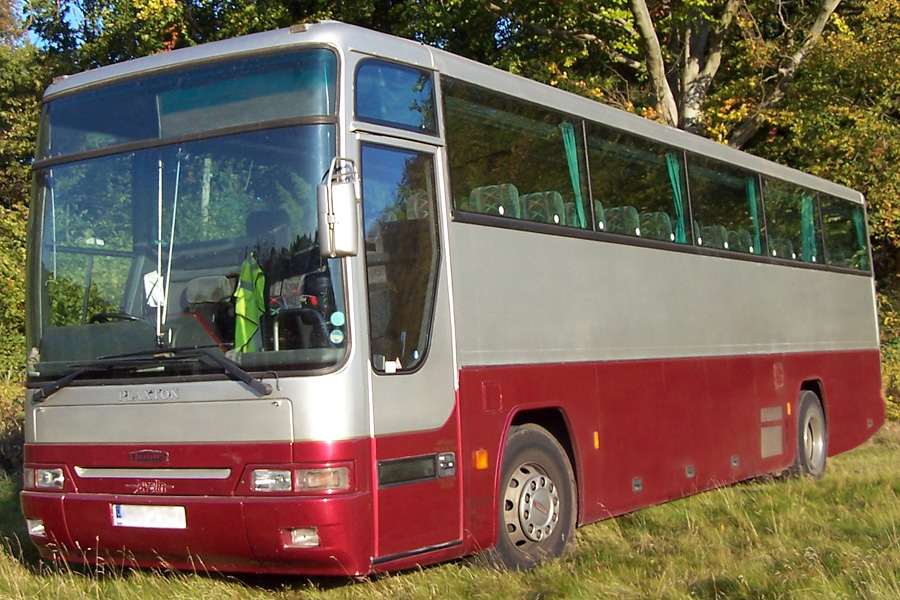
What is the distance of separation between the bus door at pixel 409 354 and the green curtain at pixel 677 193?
4.13m

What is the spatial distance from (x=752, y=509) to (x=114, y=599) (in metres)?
5.88

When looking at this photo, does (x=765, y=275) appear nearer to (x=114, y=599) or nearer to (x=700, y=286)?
(x=700, y=286)

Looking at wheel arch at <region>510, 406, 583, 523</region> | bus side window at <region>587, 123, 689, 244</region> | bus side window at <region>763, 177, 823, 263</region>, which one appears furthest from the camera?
bus side window at <region>763, 177, 823, 263</region>

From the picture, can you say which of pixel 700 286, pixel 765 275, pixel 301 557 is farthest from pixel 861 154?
pixel 301 557

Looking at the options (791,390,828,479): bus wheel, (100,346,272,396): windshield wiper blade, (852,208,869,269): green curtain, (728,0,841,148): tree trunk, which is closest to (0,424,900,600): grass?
(100,346,272,396): windshield wiper blade

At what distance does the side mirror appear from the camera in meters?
6.21

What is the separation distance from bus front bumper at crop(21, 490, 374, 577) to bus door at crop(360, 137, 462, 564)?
0.96ft

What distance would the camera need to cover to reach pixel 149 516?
22.4 feet

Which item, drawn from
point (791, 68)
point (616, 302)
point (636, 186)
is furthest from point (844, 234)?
point (616, 302)

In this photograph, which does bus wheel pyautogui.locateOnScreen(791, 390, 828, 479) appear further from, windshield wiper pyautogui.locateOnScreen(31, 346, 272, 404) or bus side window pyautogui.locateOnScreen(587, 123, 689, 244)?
windshield wiper pyautogui.locateOnScreen(31, 346, 272, 404)

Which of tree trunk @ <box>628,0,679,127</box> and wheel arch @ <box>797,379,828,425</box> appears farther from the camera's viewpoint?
tree trunk @ <box>628,0,679,127</box>

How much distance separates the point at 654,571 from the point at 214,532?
2.88 m

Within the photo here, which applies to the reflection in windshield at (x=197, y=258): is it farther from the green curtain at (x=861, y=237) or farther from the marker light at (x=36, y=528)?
the green curtain at (x=861, y=237)

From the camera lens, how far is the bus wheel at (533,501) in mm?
7844
